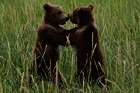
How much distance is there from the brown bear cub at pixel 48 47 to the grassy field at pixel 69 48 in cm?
9

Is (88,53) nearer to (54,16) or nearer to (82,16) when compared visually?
(82,16)

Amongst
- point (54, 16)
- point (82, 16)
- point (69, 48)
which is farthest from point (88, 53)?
point (69, 48)

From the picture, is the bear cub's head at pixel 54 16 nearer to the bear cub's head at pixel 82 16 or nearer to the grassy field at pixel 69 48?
the bear cub's head at pixel 82 16

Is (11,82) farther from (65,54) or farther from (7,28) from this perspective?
(7,28)

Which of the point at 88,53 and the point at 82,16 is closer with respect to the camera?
the point at 88,53

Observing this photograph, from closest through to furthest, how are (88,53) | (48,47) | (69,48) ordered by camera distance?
(88,53) → (48,47) → (69,48)

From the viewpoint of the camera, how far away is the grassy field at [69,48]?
3803 millimetres

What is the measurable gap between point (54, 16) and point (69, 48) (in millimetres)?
461

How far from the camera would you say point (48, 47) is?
4137 mm

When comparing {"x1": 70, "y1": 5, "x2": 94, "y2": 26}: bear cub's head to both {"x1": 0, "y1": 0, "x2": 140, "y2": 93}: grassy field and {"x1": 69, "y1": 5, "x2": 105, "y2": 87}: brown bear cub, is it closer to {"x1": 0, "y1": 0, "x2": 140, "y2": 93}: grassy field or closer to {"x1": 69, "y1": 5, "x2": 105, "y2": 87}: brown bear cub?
{"x1": 69, "y1": 5, "x2": 105, "y2": 87}: brown bear cub

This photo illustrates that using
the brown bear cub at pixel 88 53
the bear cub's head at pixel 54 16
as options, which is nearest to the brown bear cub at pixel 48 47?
the bear cub's head at pixel 54 16

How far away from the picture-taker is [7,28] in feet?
17.1

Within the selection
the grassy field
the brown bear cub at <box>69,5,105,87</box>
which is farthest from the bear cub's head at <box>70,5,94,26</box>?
the grassy field

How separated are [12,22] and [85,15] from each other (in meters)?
1.29
